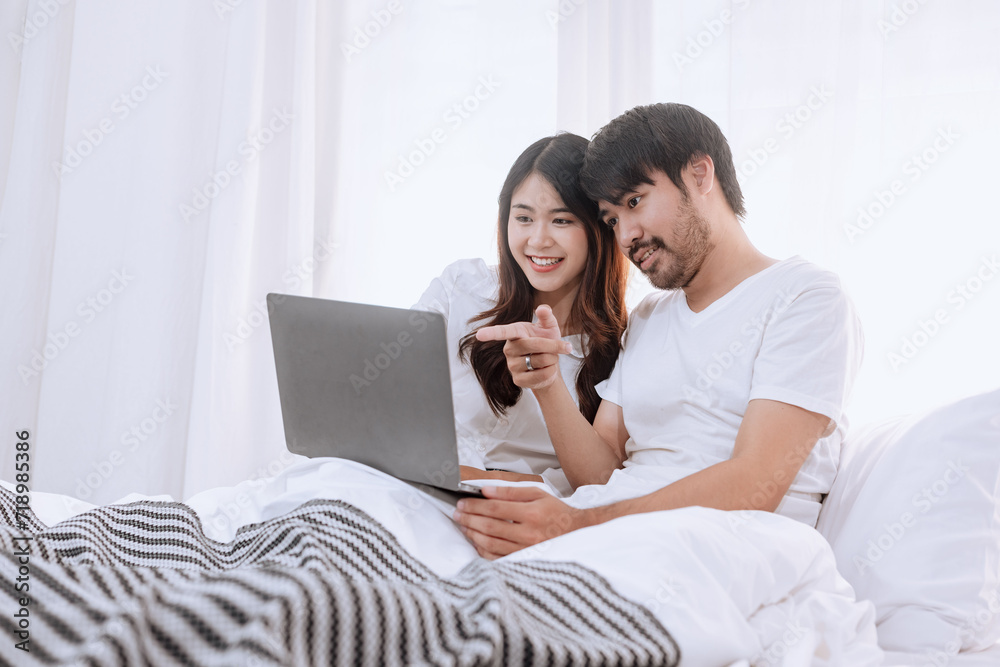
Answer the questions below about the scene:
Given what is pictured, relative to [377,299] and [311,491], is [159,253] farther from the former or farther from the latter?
[311,491]

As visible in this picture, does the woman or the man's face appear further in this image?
the woman

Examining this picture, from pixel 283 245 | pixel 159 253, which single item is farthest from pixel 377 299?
pixel 159 253

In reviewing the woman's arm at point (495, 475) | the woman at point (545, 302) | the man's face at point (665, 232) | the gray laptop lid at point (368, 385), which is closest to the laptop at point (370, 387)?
the gray laptop lid at point (368, 385)

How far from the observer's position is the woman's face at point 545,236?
5.09ft

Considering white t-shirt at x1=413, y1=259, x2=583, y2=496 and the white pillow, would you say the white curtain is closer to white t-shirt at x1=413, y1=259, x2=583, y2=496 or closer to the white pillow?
white t-shirt at x1=413, y1=259, x2=583, y2=496

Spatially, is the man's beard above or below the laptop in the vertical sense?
above

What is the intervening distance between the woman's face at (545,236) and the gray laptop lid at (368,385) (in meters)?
0.60

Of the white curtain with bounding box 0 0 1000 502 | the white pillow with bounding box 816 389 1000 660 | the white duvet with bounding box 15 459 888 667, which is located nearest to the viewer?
the white duvet with bounding box 15 459 888 667

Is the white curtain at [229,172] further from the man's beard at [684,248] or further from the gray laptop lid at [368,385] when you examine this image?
the gray laptop lid at [368,385]

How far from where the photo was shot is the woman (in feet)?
5.09

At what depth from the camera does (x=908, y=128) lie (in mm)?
1779

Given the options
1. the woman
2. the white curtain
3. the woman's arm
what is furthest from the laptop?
the white curtain

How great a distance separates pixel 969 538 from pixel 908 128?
1.15 m

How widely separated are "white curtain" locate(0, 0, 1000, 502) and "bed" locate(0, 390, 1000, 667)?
42.8 inches
